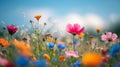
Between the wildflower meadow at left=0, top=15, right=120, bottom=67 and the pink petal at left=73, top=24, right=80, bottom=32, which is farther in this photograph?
the pink petal at left=73, top=24, right=80, bottom=32

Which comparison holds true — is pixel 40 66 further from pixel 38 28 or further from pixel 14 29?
pixel 38 28

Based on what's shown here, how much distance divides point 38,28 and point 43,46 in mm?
237

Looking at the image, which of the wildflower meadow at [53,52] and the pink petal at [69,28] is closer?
the wildflower meadow at [53,52]

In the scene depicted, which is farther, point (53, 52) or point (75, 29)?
point (53, 52)

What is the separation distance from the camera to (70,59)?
2.67 m

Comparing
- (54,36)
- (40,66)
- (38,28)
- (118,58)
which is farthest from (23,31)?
(40,66)

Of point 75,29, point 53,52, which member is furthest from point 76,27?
point 53,52

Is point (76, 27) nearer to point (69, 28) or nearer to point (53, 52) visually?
point (69, 28)

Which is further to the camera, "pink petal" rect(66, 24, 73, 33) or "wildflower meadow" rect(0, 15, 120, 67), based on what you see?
"pink petal" rect(66, 24, 73, 33)

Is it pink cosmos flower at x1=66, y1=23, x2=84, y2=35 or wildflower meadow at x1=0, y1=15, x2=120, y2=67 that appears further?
pink cosmos flower at x1=66, y1=23, x2=84, y2=35

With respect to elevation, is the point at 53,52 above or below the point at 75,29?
below

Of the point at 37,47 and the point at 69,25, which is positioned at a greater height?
the point at 69,25

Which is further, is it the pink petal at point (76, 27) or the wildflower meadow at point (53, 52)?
the pink petal at point (76, 27)

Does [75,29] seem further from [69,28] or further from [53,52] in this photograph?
[53,52]
